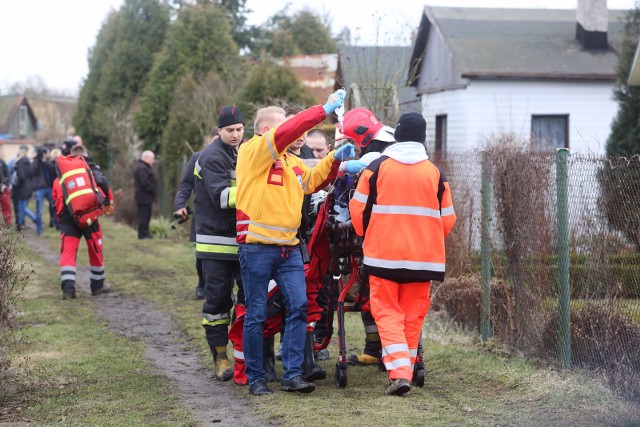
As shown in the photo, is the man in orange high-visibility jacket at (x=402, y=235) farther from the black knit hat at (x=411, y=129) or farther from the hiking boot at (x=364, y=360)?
the hiking boot at (x=364, y=360)

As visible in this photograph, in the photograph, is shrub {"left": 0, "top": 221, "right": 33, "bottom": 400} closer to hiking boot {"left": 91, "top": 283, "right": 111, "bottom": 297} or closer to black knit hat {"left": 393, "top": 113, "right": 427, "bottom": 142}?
black knit hat {"left": 393, "top": 113, "right": 427, "bottom": 142}

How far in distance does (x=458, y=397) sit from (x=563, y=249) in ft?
5.06

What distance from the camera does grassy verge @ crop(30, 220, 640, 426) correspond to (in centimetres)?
624

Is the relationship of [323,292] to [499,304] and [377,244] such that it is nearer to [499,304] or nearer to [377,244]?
[377,244]

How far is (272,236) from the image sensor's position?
6.90 metres

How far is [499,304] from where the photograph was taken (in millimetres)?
8742

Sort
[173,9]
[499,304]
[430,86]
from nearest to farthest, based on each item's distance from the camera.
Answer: [499,304], [430,86], [173,9]

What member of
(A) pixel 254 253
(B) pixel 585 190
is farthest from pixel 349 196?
(B) pixel 585 190

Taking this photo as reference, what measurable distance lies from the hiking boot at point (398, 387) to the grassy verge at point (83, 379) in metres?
1.41

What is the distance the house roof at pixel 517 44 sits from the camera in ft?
70.9

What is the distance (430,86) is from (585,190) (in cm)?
1724

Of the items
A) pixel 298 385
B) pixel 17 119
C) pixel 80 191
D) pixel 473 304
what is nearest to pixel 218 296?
pixel 298 385

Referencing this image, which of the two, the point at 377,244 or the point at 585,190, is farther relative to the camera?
the point at 585,190

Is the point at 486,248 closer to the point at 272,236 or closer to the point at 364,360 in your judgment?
the point at 364,360
